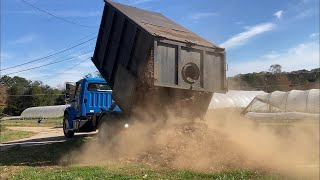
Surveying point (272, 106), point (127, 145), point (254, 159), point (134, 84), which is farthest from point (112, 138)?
point (272, 106)

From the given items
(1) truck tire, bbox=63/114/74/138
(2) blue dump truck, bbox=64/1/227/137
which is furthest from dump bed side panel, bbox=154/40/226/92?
(1) truck tire, bbox=63/114/74/138

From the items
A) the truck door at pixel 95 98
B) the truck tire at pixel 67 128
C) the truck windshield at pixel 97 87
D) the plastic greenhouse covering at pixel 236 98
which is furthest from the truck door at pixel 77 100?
the plastic greenhouse covering at pixel 236 98

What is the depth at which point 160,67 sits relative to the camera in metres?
10.0

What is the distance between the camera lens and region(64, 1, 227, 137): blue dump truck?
1016 centimetres

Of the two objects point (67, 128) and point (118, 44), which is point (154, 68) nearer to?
point (118, 44)

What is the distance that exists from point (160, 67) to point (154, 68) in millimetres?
194

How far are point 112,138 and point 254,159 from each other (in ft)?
15.4

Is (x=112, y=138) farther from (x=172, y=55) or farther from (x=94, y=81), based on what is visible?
(x=94, y=81)

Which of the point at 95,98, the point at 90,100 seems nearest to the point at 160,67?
the point at 95,98

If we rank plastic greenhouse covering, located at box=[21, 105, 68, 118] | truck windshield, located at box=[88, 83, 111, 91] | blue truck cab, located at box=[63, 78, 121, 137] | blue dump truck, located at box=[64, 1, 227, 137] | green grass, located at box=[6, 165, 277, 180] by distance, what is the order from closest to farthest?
green grass, located at box=[6, 165, 277, 180]
blue dump truck, located at box=[64, 1, 227, 137]
blue truck cab, located at box=[63, 78, 121, 137]
truck windshield, located at box=[88, 83, 111, 91]
plastic greenhouse covering, located at box=[21, 105, 68, 118]

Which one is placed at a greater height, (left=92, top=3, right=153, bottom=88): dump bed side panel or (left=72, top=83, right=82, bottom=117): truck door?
(left=92, top=3, right=153, bottom=88): dump bed side panel

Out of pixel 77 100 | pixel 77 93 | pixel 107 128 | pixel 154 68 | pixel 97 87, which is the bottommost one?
pixel 107 128

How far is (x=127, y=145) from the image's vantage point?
11070 mm

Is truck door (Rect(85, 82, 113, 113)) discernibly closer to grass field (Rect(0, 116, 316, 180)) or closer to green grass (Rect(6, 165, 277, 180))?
grass field (Rect(0, 116, 316, 180))
